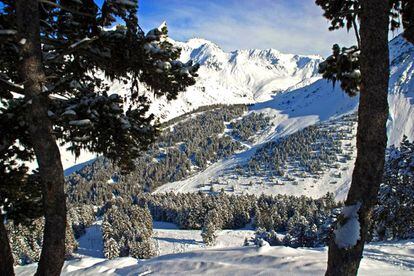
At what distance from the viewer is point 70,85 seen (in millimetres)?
6914

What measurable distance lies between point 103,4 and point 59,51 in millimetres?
1166

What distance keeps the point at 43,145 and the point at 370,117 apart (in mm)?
4539

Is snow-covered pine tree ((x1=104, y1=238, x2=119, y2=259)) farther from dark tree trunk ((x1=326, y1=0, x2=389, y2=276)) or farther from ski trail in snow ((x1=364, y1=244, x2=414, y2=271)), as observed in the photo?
dark tree trunk ((x1=326, y1=0, x2=389, y2=276))

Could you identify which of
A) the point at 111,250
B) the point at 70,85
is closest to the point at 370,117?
the point at 70,85

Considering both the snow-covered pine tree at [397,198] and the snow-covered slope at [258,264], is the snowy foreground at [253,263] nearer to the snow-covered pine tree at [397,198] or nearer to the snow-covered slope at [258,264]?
the snow-covered slope at [258,264]

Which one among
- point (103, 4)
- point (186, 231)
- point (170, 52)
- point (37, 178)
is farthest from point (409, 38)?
point (186, 231)

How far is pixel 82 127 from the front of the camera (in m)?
6.09

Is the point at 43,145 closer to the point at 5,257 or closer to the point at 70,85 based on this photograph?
the point at 70,85

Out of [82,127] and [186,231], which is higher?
[82,127]

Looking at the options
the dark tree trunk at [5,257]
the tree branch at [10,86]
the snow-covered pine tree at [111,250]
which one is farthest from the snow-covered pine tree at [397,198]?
the snow-covered pine tree at [111,250]

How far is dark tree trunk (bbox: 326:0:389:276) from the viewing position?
13.4ft

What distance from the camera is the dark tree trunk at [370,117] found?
4.09 meters

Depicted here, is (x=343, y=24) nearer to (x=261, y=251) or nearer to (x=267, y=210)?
(x=261, y=251)

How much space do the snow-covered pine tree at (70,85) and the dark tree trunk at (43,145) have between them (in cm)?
1
